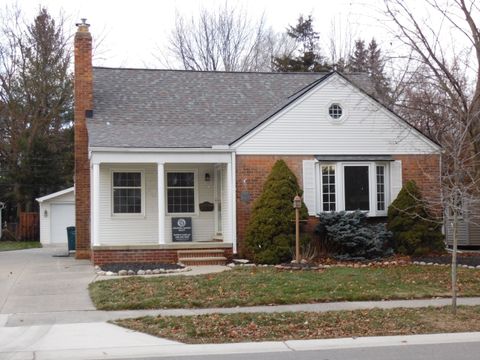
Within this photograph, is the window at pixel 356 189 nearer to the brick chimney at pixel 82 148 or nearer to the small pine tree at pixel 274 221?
the small pine tree at pixel 274 221

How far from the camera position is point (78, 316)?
33.9 ft

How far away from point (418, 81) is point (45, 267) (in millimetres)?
12032

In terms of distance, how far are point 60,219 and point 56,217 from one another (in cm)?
24

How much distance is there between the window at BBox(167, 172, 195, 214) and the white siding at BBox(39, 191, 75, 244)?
1408 centimetres

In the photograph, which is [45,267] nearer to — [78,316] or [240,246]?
[240,246]

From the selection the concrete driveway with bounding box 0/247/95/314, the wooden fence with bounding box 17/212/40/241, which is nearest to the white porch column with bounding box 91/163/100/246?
the concrete driveway with bounding box 0/247/95/314

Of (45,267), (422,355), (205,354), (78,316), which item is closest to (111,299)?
(78,316)

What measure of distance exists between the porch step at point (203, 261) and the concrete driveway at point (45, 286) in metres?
2.59

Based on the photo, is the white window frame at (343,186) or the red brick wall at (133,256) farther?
the white window frame at (343,186)

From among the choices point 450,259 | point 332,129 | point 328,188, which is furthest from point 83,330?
point 332,129

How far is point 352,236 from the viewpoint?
17.3 metres

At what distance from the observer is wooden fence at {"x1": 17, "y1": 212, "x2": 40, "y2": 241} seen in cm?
3559

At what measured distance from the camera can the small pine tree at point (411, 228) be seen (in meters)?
17.9

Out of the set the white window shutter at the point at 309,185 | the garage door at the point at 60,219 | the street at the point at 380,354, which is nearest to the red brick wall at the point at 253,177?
the white window shutter at the point at 309,185
